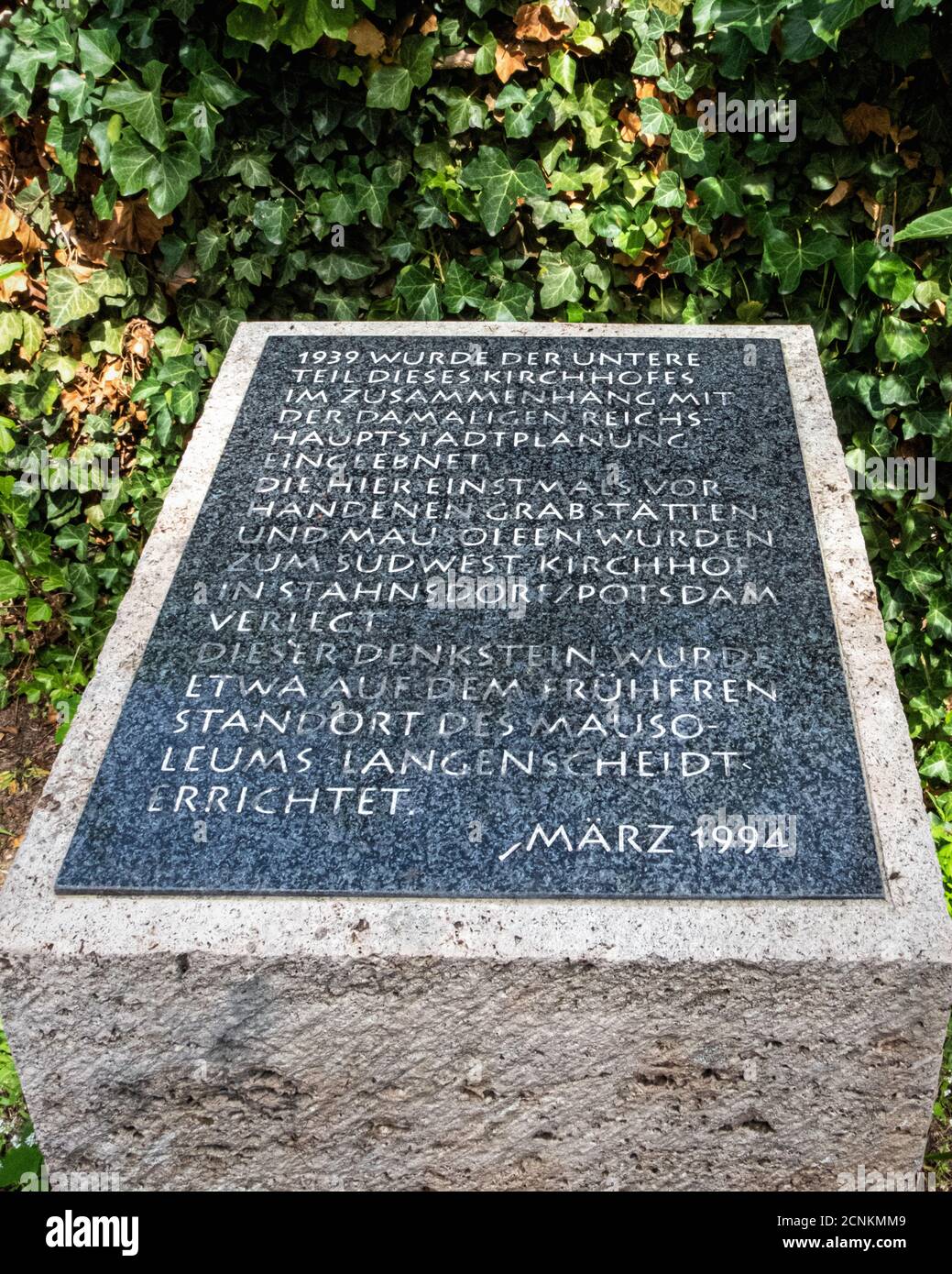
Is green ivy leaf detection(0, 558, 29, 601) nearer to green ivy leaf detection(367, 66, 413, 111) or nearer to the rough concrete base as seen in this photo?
green ivy leaf detection(367, 66, 413, 111)

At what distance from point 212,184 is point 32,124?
0.58 metres

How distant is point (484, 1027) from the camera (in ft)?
6.38

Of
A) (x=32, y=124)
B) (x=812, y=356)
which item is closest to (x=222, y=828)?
(x=812, y=356)

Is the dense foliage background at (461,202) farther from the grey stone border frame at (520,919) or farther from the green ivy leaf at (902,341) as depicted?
the grey stone border frame at (520,919)

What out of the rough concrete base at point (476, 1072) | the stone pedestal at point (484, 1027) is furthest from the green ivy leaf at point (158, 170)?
the rough concrete base at point (476, 1072)

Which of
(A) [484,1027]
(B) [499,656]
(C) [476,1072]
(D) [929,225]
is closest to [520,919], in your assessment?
(A) [484,1027]

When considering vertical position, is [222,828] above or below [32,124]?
below

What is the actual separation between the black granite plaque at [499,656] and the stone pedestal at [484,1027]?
0.06 m

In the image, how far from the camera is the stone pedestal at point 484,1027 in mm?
1867

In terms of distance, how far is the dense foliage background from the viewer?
3363mm

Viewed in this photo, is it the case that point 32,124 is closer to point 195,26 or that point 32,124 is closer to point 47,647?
point 195,26

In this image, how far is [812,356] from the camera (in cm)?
296

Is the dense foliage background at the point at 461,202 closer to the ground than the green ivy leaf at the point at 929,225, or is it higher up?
closer to the ground

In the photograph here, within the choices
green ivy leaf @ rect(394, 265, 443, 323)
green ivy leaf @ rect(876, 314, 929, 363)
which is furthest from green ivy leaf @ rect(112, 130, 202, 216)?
green ivy leaf @ rect(876, 314, 929, 363)
